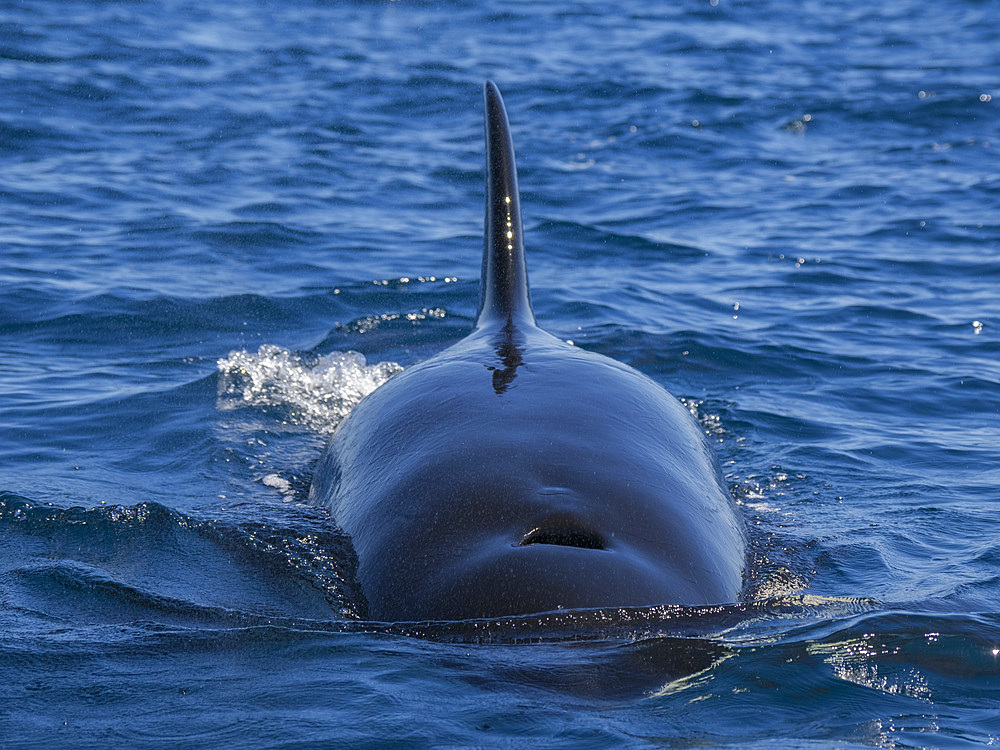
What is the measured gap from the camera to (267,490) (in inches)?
293

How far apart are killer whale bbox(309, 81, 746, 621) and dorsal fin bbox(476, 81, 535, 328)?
0.58 m

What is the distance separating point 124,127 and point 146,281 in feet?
24.0

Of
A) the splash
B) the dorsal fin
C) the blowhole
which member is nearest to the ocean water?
the splash

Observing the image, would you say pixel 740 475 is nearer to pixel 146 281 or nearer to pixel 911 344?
pixel 911 344

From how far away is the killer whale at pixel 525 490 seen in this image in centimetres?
458

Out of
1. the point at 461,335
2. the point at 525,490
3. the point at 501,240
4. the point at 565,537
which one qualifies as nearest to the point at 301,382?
the point at 461,335

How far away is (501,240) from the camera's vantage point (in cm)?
805

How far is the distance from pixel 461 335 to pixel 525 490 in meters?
6.77

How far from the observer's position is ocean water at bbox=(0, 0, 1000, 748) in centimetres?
440

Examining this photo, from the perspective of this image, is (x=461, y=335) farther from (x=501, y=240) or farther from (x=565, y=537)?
(x=565, y=537)

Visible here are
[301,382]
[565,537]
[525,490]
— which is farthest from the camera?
[301,382]

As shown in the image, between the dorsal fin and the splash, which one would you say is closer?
the dorsal fin

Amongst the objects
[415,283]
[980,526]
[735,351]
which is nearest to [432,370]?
[980,526]

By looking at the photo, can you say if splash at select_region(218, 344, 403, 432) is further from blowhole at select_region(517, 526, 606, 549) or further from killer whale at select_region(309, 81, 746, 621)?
blowhole at select_region(517, 526, 606, 549)
